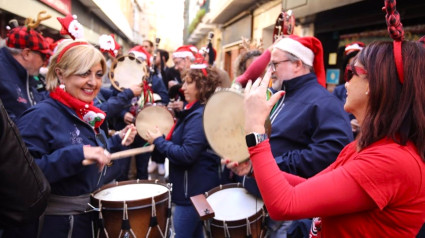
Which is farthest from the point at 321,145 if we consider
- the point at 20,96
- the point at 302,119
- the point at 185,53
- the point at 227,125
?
the point at 185,53

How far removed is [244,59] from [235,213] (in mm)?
2688

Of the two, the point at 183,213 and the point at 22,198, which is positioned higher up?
the point at 22,198

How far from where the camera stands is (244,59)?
14.5 ft

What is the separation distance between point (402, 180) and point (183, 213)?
1933mm

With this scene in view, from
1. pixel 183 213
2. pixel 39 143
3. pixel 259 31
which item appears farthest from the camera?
pixel 259 31

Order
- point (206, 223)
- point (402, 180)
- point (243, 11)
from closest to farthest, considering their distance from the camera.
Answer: point (402, 180)
point (206, 223)
point (243, 11)

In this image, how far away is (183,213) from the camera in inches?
107

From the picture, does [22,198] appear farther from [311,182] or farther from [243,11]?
[243,11]

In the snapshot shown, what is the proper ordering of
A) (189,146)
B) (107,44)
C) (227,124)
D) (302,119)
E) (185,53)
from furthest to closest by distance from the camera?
(185,53), (107,44), (189,146), (302,119), (227,124)

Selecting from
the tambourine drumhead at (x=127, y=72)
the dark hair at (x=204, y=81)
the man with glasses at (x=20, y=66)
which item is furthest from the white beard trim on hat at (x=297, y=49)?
the man with glasses at (x=20, y=66)

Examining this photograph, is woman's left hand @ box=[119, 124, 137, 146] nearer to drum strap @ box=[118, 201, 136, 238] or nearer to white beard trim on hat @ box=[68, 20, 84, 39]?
drum strap @ box=[118, 201, 136, 238]

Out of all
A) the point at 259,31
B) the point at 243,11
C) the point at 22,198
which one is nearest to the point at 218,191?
the point at 22,198

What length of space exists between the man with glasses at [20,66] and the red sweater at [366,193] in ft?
9.73

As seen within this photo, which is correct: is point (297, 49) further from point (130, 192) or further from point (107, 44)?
point (107, 44)
